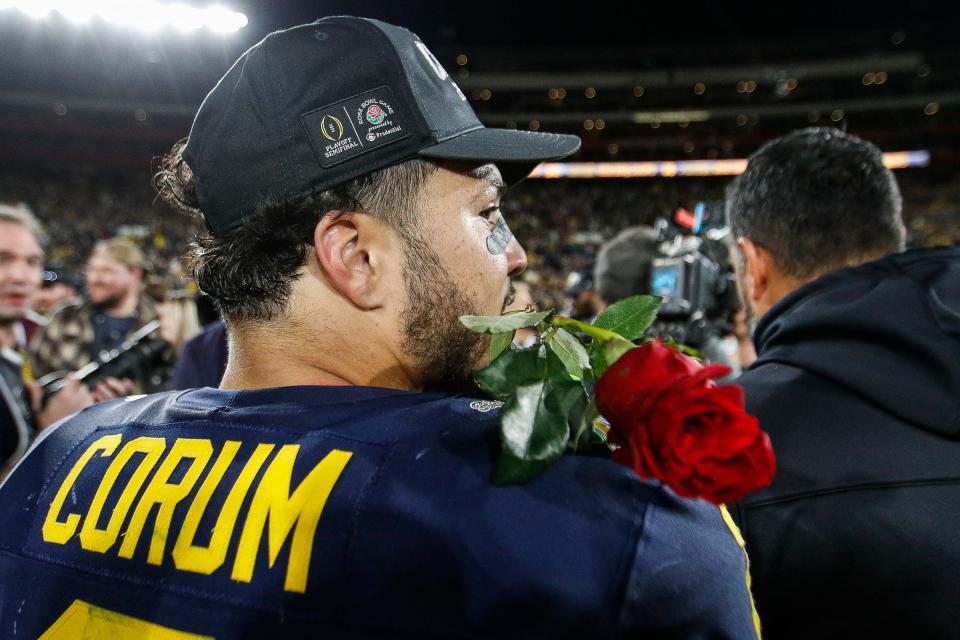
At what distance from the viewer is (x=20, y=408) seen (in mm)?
2508

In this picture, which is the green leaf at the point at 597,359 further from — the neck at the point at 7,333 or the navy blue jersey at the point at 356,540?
the neck at the point at 7,333

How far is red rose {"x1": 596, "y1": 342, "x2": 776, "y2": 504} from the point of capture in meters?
0.62

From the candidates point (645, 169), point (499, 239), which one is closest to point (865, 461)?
point (499, 239)

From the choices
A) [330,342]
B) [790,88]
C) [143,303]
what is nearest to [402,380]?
[330,342]

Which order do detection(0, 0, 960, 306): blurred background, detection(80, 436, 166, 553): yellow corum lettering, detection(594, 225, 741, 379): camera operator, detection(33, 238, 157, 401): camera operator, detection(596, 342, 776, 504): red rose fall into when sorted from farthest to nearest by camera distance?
detection(0, 0, 960, 306): blurred background < detection(33, 238, 157, 401): camera operator < detection(594, 225, 741, 379): camera operator < detection(80, 436, 166, 553): yellow corum lettering < detection(596, 342, 776, 504): red rose

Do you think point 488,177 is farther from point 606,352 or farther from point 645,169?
point 645,169

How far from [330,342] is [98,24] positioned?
16093 mm

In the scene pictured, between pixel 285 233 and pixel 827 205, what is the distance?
130 centimetres

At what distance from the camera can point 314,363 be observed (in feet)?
3.21

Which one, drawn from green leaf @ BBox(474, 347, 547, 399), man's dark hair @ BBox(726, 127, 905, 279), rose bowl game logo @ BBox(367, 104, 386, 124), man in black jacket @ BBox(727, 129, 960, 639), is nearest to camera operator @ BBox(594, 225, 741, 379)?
man's dark hair @ BBox(726, 127, 905, 279)

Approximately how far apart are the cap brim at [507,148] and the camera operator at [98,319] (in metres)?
3.53

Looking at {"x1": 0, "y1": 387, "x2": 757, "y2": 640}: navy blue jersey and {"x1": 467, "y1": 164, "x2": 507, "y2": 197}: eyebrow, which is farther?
{"x1": 467, "y1": 164, "x2": 507, "y2": 197}: eyebrow

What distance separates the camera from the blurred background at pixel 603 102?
1820cm

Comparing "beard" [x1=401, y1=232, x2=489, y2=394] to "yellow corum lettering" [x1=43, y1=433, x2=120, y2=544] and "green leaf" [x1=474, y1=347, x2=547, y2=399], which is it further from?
"yellow corum lettering" [x1=43, y1=433, x2=120, y2=544]
